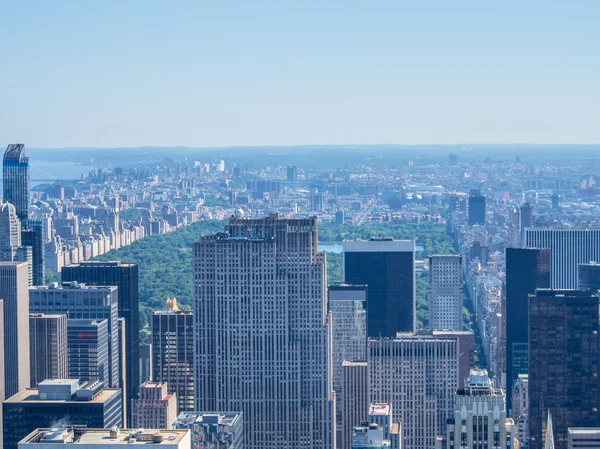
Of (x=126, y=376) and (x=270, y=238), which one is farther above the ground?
(x=270, y=238)

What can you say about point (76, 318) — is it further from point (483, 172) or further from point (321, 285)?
point (483, 172)

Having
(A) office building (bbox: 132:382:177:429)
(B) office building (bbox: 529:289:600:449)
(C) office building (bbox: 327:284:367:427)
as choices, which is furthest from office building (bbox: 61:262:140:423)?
(B) office building (bbox: 529:289:600:449)

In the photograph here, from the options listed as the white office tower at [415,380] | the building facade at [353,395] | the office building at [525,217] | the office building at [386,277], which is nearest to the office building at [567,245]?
the office building at [386,277]

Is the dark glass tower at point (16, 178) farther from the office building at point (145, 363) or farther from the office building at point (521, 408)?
the office building at point (521, 408)

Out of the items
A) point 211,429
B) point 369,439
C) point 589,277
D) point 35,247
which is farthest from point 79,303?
point 589,277

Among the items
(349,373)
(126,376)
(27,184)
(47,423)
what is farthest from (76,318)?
(27,184)

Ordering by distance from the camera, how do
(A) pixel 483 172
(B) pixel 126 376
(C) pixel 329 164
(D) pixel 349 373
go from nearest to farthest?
1. (D) pixel 349 373
2. (B) pixel 126 376
3. (C) pixel 329 164
4. (A) pixel 483 172
